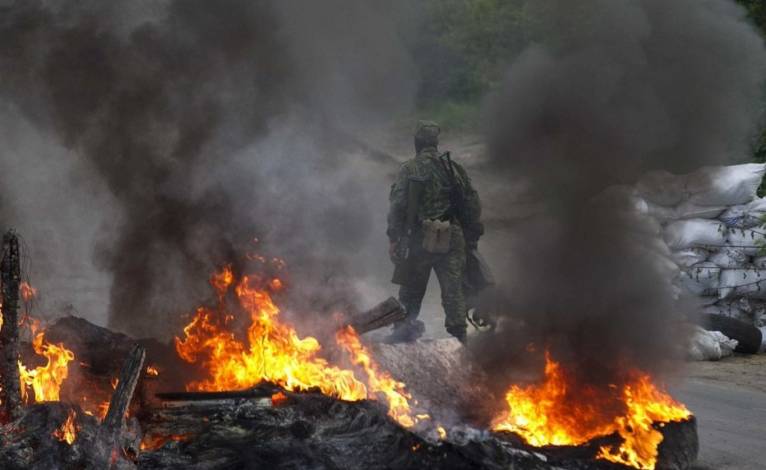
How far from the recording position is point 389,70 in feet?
39.4

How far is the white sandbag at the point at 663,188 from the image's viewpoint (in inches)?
347

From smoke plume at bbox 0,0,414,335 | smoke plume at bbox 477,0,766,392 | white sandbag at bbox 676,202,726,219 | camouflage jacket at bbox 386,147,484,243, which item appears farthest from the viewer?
white sandbag at bbox 676,202,726,219

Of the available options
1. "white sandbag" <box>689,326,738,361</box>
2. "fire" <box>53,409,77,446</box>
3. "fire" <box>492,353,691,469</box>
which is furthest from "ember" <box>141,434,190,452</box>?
"white sandbag" <box>689,326,738,361</box>

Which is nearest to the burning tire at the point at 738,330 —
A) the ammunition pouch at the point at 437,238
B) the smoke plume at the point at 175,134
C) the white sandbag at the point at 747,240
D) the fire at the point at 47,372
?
the white sandbag at the point at 747,240

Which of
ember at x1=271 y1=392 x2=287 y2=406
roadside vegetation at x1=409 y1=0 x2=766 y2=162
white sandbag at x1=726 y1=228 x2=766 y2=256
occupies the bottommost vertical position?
ember at x1=271 y1=392 x2=287 y2=406

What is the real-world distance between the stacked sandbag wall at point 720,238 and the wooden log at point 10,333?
7028mm

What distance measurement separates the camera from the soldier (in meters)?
6.21

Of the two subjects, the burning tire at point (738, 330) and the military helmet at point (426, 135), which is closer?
the military helmet at point (426, 135)

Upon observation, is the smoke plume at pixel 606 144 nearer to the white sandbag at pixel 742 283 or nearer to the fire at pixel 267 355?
the fire at pixel 267 355

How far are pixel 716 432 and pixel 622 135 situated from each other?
101 inches

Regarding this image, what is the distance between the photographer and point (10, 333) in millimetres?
3953

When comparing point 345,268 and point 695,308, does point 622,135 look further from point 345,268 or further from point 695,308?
point 695,308

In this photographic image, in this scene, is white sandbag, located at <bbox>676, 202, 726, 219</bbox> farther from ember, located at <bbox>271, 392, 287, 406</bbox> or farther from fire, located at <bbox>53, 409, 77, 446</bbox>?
fire, located at <bbox>53, 409, 77, 446</bbox>

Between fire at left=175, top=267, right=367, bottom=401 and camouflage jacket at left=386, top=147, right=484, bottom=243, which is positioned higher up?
camouflage jacket at left=386, top=147, right=484, bottom=243
